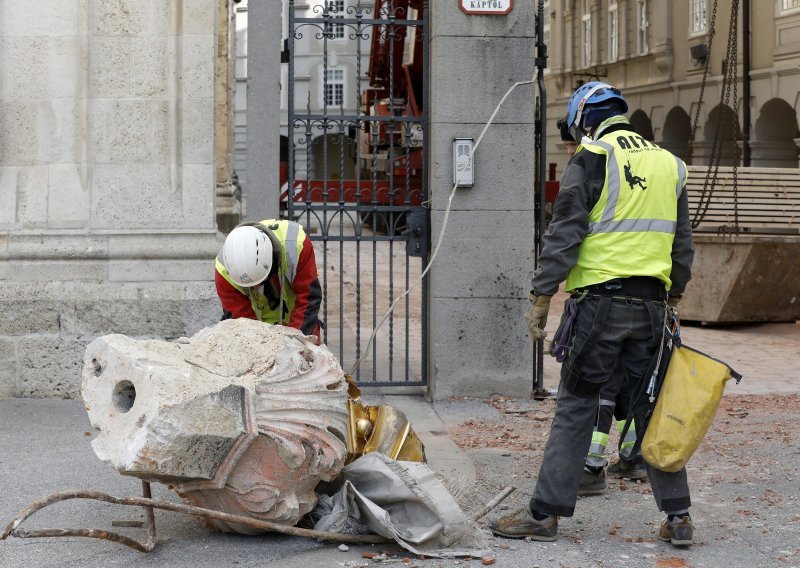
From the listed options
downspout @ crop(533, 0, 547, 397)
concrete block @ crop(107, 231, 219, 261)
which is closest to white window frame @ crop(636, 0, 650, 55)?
downspout @ crop(533, 0, 547, 397)

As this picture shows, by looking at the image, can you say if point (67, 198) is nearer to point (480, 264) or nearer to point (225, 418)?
point (480, 264)

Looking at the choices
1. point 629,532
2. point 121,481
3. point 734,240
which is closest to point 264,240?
point 121,481

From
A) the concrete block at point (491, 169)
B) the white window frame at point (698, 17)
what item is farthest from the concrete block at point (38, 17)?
→ the white window frame at point (698, 17)

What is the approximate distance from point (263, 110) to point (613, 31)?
30215 mm

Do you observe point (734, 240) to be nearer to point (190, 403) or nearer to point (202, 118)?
point (202, 118)

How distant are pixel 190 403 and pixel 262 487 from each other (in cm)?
50

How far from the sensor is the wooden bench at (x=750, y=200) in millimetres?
14380

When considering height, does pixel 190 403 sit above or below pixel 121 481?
above

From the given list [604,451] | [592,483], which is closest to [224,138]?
[604,451]

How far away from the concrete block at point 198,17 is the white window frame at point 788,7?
18743 mm

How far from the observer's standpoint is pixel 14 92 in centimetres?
869

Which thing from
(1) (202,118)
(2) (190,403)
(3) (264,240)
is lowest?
(2) (190,403)

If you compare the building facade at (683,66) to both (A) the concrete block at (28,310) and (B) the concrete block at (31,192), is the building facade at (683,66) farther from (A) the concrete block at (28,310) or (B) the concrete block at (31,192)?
(A) the concrete block at (28,310)

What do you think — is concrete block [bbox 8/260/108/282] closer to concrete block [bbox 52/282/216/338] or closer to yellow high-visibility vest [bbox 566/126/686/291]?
concrete block [bbox 52/282/216/338]
